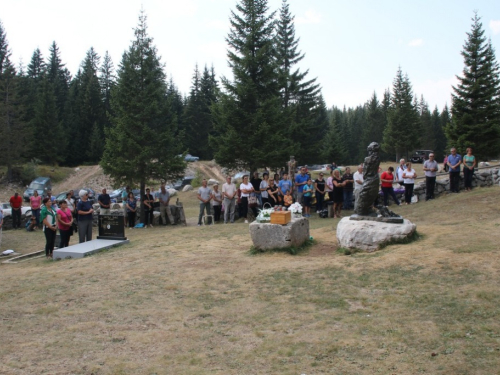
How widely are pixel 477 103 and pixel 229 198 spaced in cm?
2299

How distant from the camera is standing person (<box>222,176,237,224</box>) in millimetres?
15785

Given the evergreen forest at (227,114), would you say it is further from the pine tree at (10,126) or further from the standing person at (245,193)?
the standing person at (245,193)

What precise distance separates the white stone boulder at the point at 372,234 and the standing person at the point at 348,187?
615cm

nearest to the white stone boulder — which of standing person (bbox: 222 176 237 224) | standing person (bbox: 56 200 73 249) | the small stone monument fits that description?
the small stone monument

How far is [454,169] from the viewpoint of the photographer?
16.2m

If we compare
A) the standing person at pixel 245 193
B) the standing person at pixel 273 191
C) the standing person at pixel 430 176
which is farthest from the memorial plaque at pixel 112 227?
the standing person at pixel 430 176

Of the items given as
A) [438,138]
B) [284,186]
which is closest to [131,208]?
[284,186]

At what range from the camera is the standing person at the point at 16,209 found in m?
18.5

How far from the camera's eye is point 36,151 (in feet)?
151

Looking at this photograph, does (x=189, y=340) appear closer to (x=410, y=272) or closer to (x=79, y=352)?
(x=79, y=352)

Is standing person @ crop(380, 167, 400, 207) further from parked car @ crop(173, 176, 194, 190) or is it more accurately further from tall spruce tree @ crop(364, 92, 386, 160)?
tall spruce tree @ crop(364, 92, 386, 160)

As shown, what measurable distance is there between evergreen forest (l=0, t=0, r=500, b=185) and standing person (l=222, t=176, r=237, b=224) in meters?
4.60

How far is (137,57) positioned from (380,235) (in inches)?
592

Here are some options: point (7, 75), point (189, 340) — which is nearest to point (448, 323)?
point (189, 340)
